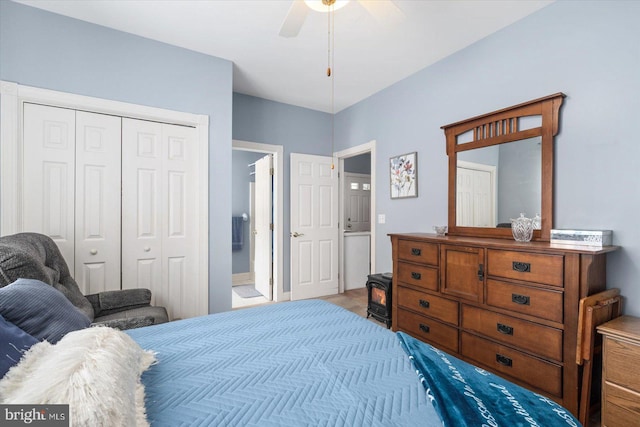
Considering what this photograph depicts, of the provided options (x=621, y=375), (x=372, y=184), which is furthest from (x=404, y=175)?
(x=621, y=375)

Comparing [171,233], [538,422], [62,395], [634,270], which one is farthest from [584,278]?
[171,233]

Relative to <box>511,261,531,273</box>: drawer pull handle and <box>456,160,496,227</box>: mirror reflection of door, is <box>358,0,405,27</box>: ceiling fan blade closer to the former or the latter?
<box>456,160,496,227</box>: mirror reflection of door

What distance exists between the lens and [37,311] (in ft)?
3.30

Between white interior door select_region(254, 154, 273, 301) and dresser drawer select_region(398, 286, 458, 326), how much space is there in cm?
218

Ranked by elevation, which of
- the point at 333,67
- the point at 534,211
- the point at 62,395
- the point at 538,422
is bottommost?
the point at 538,422

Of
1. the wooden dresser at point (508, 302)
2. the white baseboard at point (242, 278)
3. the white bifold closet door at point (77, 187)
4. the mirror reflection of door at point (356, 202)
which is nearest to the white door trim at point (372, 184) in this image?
the wooden dresser at point (508, 302)

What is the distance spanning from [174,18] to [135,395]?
2718mm

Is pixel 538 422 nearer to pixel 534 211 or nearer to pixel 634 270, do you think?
pixel 634 270

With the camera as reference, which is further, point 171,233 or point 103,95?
point 171,233

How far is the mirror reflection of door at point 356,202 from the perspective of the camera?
595cm

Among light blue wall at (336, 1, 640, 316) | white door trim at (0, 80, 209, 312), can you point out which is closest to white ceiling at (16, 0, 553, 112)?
light blue wall at (336, 1, 640, 316)

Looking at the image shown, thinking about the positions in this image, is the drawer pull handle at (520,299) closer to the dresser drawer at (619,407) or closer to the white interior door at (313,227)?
the dresser drawer at (619,407)

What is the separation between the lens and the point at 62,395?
647 mm

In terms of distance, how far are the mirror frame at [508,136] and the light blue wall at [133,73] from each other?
7.55 feet
